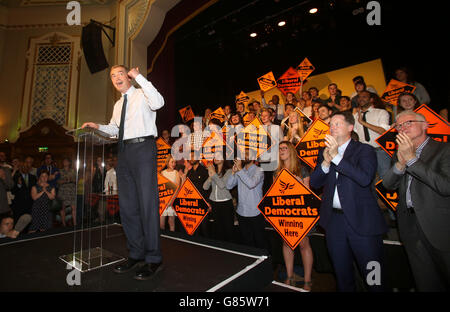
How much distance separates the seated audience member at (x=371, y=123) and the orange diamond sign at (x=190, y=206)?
283 cm

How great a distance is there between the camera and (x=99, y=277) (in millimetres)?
1821

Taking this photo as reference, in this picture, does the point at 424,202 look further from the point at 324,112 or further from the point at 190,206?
the point at 190,206

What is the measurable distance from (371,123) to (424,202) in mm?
2498

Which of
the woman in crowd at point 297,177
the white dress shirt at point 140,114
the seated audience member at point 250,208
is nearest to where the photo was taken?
the white dress shirt at point 140,114

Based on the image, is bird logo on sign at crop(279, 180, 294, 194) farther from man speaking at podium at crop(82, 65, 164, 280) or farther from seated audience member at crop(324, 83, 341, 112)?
seated audience member at crop(324, 83, 341, 112)

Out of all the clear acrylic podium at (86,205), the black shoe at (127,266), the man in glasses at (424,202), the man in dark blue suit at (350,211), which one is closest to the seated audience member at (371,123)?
the man in glasses at (424,202)

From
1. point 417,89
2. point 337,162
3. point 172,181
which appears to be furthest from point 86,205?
point 417,89

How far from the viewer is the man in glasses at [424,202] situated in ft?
5.74

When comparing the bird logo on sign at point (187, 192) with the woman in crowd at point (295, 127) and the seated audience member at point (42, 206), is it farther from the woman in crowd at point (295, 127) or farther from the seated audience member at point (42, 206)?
the seated audience member at point (42, 206)

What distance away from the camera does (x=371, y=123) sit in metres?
4.00

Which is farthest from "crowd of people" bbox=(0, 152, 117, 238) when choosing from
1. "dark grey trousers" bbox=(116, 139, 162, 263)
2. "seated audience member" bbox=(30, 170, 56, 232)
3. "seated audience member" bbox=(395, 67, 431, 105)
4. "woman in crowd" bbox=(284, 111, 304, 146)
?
"seated audience member" bbox=(395, 67, 431, 105)

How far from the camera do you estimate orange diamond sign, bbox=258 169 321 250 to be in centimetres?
284

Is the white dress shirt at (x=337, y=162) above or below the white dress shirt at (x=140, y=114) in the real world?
below

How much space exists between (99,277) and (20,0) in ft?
38.8
